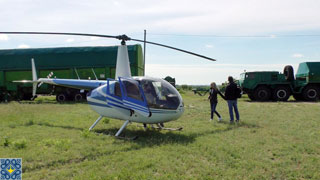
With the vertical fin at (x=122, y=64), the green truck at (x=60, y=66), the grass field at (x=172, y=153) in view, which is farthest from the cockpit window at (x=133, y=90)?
the green truck at (x=60, y=66)

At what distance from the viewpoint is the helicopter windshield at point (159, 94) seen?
249 inches

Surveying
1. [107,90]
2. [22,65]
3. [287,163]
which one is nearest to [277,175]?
Result: [287,163]

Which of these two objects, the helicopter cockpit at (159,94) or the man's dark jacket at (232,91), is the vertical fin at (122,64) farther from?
the man's dark jacket at (232,91)

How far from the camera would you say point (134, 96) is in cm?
650

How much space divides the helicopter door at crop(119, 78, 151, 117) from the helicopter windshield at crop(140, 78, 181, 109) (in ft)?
0.41

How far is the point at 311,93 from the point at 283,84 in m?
1.93

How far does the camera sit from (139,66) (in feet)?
61.4

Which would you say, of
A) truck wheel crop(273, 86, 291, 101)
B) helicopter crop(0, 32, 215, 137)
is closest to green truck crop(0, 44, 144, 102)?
truck wheel crop(273, 86, 291, 101)

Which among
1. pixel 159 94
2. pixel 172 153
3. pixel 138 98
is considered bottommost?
pixel 172 153

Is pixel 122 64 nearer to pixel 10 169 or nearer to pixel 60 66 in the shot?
pixel 10 169

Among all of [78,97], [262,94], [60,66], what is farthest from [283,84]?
[60,66]

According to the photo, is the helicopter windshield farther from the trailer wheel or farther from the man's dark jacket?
the trailer wheel

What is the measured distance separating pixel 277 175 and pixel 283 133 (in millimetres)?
3373

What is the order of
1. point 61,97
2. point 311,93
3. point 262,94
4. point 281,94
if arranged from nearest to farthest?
point 311,93
point 61,97
point 281,94
point 262,94
